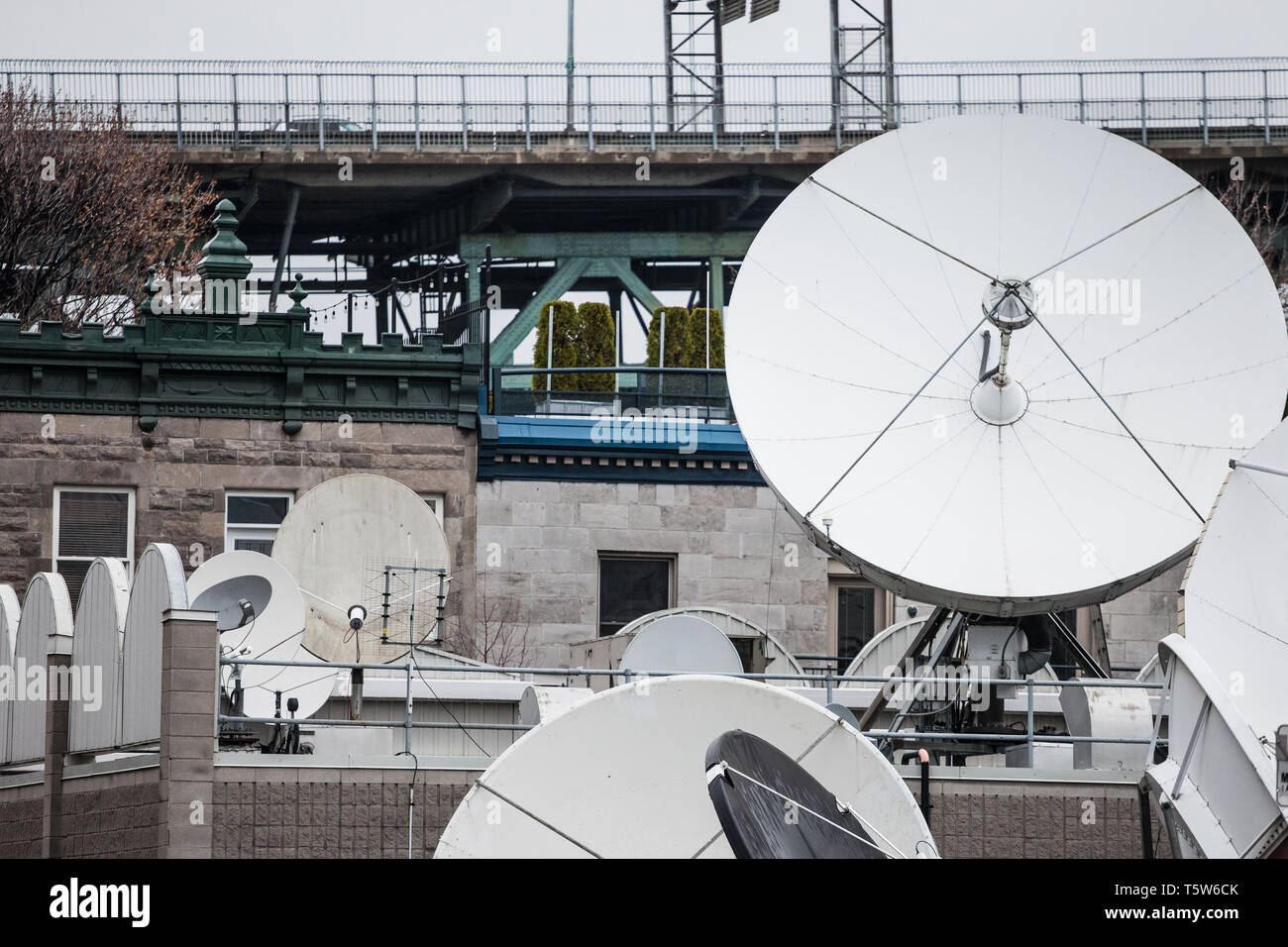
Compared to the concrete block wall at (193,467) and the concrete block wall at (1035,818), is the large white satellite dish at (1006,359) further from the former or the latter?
the concrete block wall at (193,467)

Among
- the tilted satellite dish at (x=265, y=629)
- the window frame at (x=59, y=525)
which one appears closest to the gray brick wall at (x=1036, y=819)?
the tilted satellite dish at (x=265, y=629)

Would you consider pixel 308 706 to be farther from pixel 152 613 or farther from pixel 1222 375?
pixel 1222 375

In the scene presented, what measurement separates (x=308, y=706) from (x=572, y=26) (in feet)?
105

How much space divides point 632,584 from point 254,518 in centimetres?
585

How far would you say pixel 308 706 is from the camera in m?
21.5

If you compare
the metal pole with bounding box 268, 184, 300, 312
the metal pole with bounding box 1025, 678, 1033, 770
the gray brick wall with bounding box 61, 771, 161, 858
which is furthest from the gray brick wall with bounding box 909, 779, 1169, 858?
the metal pole with bounding box 268, 184, 300, 312

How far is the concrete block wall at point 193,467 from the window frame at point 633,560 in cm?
210

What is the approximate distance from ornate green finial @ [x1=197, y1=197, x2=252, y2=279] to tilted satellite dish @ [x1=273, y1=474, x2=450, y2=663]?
6397 mm

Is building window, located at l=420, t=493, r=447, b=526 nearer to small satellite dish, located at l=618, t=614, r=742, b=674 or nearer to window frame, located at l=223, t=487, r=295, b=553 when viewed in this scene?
window frame, located at l=223, t=487, r=295, b=553

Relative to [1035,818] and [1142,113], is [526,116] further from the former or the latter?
[1035,818]

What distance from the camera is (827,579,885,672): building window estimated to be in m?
30.7

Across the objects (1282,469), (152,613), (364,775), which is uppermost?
(1282,469)

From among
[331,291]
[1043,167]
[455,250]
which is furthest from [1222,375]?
[331,291]

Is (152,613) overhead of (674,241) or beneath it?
beneath
